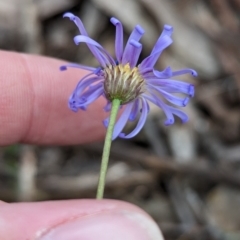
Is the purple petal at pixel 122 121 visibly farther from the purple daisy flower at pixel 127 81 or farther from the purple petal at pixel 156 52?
the purple petal at pixel 156 52

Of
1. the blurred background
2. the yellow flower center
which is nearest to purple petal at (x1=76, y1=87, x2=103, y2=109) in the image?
the yellow flower center

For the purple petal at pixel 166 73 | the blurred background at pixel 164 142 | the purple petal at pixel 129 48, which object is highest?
the purple petal at pixel 129 48

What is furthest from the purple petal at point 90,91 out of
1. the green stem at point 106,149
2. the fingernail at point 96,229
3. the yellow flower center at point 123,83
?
the fingernail at point 96,229

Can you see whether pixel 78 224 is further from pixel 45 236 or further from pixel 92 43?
pixel 92 43

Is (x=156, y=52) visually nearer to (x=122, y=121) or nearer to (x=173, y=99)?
(x=173, y=99)

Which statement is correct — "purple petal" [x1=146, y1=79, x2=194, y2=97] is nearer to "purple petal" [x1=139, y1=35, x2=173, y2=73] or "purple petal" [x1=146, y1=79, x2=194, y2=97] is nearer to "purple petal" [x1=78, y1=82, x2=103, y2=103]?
"purple petal" [x1=139, y1=35, x2=173, y2=73]

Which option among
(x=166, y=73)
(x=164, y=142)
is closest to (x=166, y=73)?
(x=166, y=73)
